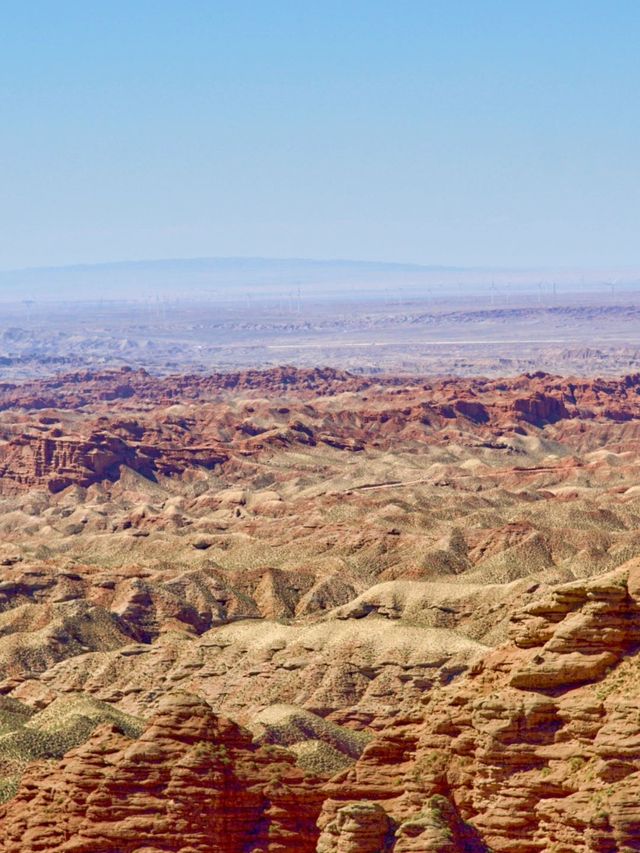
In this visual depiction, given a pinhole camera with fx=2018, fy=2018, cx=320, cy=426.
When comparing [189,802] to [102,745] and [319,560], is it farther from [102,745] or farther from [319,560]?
[319,560]

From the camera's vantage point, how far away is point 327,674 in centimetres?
10094

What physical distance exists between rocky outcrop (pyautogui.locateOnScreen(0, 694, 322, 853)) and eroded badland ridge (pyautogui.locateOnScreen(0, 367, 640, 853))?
6 cm

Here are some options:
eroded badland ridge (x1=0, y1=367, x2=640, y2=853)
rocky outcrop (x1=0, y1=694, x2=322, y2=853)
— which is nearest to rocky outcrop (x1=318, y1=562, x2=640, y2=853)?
eroded badland ridge (x1=0, y1=367, x2=640, y2=853)

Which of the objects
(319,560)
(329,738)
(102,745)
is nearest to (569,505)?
(319,560)

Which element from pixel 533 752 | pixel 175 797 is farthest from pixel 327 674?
pixel 533 752

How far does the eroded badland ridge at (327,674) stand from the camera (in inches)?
1785

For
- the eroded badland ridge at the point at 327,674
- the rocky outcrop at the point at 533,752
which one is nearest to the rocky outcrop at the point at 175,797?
the eroded badland ridge at the point at 327,674

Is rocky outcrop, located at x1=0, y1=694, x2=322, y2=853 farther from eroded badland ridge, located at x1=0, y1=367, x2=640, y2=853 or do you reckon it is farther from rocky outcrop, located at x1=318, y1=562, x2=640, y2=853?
rocky outcrop, located at x1=318, y1=562, x2=640, y2=853

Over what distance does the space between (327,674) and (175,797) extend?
50.7 metres

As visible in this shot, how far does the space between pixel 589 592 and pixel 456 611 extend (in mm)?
68501

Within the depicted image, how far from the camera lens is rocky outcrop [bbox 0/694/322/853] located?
50250 mm

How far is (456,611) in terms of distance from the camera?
378 ft

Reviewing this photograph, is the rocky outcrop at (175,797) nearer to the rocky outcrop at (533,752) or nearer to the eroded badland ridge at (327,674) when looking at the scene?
the eroded badland ridge at (327,674)

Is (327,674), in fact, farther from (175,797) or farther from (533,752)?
(533,752)
